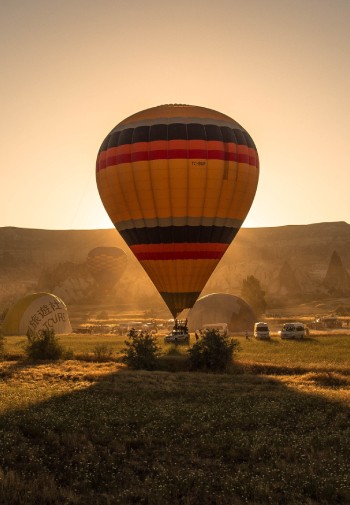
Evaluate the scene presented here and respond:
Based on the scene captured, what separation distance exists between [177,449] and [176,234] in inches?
999

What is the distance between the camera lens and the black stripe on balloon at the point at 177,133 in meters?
42.0

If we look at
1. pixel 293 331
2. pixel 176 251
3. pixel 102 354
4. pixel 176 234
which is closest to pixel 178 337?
pixel 176 251

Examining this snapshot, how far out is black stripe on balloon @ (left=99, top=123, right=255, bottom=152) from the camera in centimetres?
4200

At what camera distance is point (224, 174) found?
1672 inches

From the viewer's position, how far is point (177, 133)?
41969 millimetres

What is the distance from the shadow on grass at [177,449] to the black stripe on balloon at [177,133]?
22.0 m

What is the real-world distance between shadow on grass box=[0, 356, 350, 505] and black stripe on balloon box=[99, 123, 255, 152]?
21961mm

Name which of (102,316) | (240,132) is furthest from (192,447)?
(102,316)

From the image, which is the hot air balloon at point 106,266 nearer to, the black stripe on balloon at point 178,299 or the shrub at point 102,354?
the black stripe on balloon at point 178,299

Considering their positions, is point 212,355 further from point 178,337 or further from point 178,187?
point 178,337

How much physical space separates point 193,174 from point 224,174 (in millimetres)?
2487

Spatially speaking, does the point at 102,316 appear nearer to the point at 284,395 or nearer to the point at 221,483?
the point at 284,395

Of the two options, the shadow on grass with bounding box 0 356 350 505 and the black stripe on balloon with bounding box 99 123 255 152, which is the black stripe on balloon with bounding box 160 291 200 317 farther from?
the shadow on grass with bounding box 0 356 350 505

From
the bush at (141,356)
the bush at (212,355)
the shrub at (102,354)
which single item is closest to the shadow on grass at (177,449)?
the bush at (212,355)
